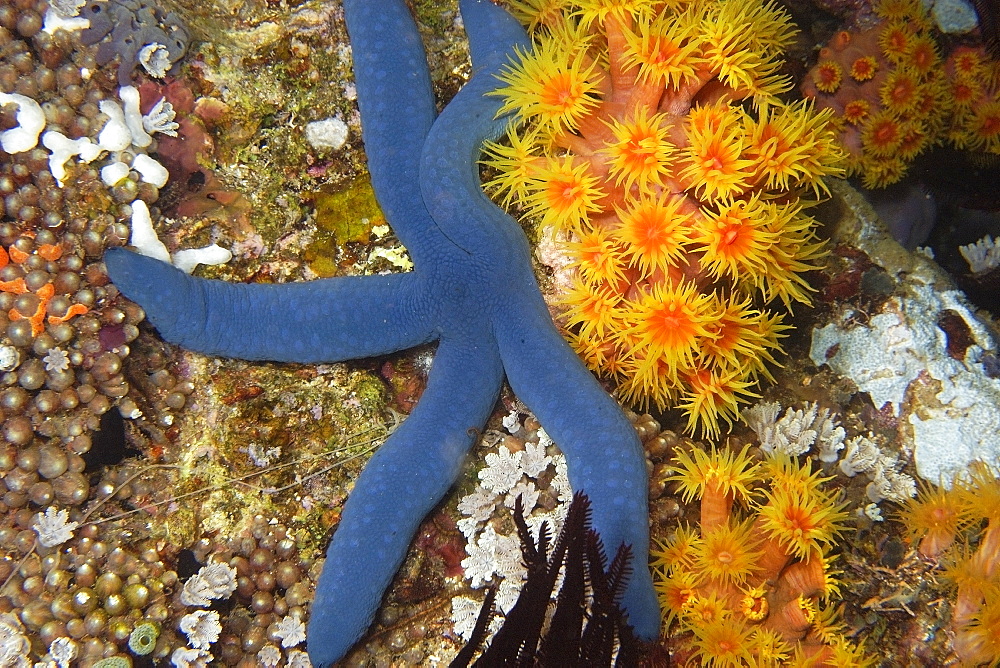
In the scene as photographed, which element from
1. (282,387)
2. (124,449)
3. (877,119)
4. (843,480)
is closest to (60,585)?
(124,449)

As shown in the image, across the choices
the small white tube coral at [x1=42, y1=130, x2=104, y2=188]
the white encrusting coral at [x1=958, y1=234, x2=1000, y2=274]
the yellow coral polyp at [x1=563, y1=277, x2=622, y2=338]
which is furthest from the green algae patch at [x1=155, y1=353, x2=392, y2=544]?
the white encrusting coral at [x1=958, y1=234, x2=1000, y2=274]

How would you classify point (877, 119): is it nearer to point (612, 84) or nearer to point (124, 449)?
point (612, 84)

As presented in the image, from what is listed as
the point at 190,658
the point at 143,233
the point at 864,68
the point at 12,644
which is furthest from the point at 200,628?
the point at 864,68

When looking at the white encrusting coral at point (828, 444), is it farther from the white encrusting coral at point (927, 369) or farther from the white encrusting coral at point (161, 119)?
the white encrusting coral at point (161, 119)

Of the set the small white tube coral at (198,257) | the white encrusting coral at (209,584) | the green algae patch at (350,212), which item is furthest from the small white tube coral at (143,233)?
the white encrusting coral at (209,584)

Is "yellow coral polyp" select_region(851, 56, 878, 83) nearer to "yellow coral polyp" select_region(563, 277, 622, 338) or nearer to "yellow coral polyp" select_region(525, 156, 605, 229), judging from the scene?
"yellow coral polyp" select_region(525, 156, 605, 229)

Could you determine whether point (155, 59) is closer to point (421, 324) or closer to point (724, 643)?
point (421, 324)

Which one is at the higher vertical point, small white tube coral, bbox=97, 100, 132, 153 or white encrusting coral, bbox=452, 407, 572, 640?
small white tube coral, bbox=97, 100, 132, 153
